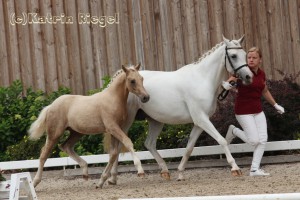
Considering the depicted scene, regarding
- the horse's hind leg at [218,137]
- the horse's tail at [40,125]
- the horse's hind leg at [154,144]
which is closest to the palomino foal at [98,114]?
the horse's tail at [40,125]

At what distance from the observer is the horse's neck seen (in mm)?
11312

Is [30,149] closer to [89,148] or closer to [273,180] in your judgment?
[89,148]

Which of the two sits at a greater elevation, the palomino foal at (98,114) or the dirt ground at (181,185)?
the palomino foal at (98,114)

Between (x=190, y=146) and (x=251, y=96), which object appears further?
(x=190, y=146)

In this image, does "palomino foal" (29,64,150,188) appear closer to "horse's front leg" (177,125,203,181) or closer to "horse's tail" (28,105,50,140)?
"horse's tail" (28,105,50,140)

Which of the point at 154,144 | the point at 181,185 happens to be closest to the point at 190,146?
the point at 154,144

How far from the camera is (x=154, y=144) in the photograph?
11.9 metres

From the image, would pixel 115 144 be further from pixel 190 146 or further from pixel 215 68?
pixel 215 68

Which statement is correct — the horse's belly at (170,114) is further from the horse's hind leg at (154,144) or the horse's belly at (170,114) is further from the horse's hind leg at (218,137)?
the horse's hind leg at (154,144)

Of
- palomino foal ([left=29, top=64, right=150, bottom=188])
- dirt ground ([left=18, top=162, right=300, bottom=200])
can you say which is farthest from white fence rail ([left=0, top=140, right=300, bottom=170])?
palomino foal ([left=29, top=64, right=150, bottom=188])

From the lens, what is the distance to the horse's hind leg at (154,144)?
1156 centimetres

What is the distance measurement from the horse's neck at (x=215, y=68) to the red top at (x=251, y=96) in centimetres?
31

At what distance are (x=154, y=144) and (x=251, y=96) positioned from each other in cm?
163

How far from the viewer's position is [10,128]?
14.8 metres
